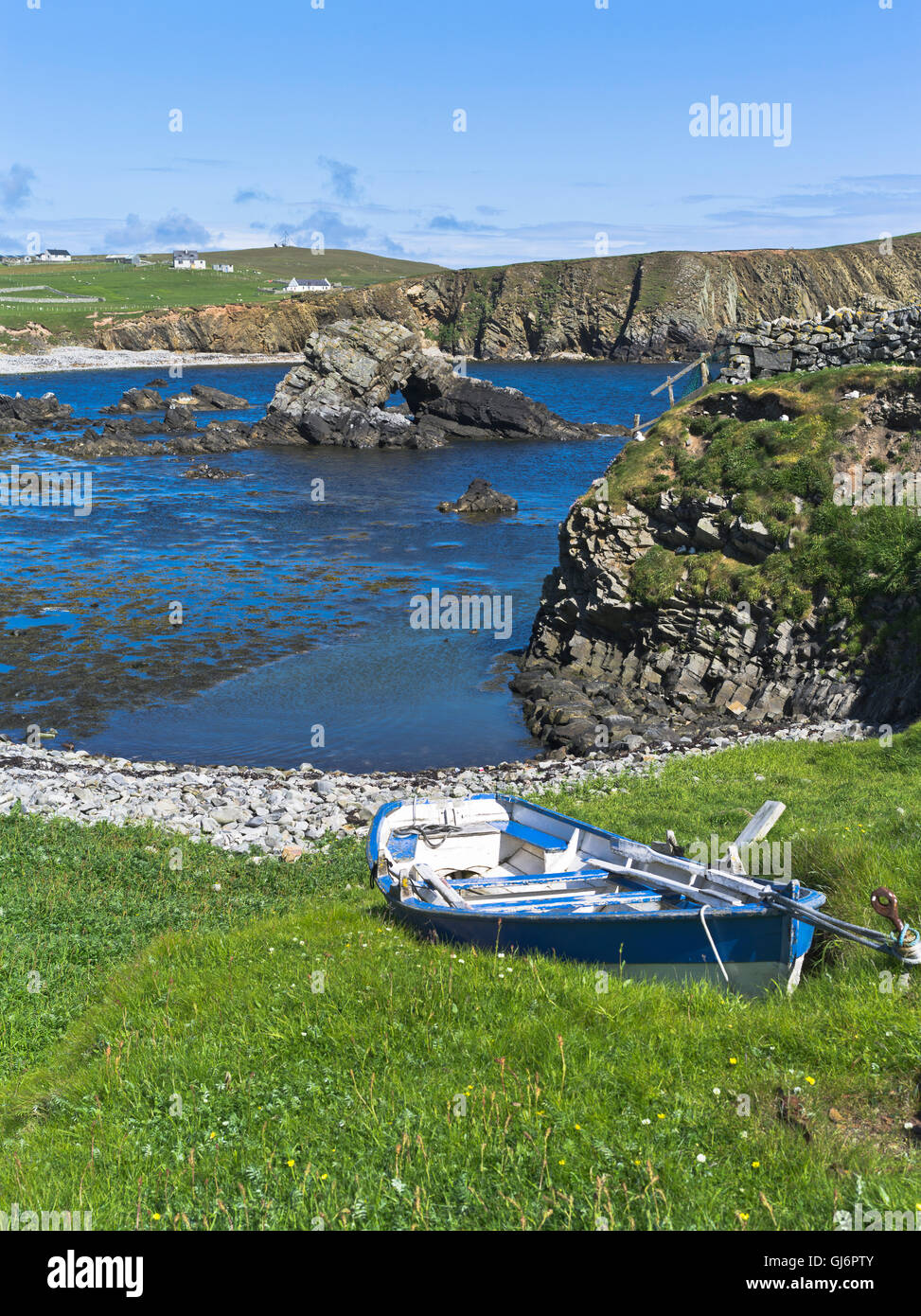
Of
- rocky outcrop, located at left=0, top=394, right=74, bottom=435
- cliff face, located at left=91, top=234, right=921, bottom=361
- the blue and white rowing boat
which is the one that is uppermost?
cliff face, located at left=91, top=234, right=921, bottom=361

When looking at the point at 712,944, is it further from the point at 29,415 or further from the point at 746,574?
the point at 29,415

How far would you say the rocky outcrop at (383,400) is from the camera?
8788 centimetres

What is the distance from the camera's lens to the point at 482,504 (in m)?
60.5

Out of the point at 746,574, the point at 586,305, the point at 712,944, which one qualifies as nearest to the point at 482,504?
the point at 746,574

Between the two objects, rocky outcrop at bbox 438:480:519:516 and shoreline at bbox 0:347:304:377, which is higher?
shoreline at bbox 0:347:304:377

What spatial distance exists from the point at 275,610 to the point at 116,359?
126 m

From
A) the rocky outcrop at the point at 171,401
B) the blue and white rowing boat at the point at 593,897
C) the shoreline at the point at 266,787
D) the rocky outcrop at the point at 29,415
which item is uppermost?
the rocky outcrop at the point at 171,401

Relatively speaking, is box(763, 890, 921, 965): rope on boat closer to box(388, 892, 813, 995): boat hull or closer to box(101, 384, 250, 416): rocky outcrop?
box(388, 892, 813, 995): boat hull

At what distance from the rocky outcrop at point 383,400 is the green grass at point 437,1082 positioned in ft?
259

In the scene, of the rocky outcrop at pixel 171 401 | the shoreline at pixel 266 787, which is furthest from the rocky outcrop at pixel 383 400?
the shoreline at pixel 266 787

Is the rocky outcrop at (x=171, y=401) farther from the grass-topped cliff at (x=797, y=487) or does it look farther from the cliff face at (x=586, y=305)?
the grass-topped cliff at (x=797, y=487)

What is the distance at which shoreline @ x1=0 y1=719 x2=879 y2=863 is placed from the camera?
61.1 ft

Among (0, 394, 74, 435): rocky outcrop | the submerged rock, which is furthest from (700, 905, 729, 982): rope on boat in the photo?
(0, 394, 74, 435): rocky outcrop

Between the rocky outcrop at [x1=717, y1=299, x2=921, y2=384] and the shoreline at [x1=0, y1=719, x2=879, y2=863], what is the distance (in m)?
13.7
